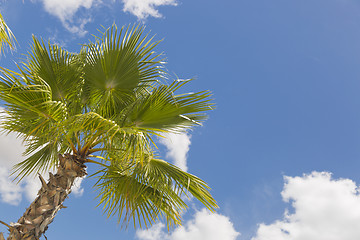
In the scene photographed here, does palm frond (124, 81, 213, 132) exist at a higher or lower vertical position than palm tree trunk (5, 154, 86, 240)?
higher

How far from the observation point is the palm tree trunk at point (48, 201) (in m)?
4.93

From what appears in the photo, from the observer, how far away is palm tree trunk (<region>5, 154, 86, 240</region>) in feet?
16.2

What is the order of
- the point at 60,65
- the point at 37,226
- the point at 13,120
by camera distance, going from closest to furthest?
the point at 37,226, the point at 13,120, the point at 60,65

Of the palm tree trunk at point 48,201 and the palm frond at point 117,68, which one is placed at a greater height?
the palm frond at point 117,68

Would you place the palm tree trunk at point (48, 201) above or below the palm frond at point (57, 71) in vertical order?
below

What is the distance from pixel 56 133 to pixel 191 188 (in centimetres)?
239

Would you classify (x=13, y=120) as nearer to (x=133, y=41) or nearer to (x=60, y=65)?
(x=60, y=65)

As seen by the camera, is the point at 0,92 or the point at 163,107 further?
the point at 163,107

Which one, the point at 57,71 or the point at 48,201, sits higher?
the point at 57,71

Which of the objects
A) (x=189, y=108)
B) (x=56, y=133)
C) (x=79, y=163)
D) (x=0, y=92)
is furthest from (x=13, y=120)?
(x=189, y=108)

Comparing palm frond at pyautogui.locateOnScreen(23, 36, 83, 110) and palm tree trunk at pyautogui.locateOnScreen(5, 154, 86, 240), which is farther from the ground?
palm frond at pyautogui.locateOnScreen(23, 36, 83, 110)

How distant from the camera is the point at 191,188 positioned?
571 centimetres

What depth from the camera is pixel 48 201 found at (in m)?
5.14

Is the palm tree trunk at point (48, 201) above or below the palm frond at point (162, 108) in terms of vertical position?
below
